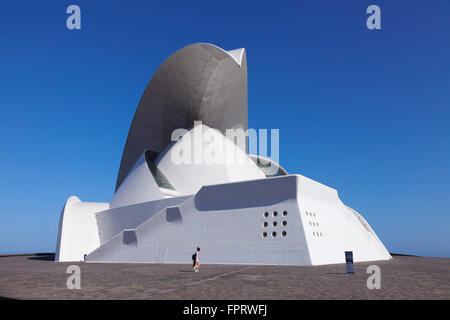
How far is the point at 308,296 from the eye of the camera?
225 inches

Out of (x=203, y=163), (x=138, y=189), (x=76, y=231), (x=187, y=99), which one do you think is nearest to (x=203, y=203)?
(x=203, y=163)

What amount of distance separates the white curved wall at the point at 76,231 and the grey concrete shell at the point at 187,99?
4193 millimetres

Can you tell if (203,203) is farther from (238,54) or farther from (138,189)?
(238,54)

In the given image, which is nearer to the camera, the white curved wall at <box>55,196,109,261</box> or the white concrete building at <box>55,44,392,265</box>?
the white concrete building at <box>55,44,392,265</box>

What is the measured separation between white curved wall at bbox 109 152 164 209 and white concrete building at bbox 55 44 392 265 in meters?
0.08

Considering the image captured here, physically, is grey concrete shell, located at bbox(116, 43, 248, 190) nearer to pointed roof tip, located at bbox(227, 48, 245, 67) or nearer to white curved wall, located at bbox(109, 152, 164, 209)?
pointed roof tip, located at bbox(227, 48, 245, 67)

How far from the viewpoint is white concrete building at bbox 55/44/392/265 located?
14492 millimetres

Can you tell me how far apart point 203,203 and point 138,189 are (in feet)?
24.3

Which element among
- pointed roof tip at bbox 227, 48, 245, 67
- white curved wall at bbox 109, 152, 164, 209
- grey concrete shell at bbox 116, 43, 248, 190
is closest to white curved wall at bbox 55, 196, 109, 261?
white curved wall at bbox 109, 152, 164, 209

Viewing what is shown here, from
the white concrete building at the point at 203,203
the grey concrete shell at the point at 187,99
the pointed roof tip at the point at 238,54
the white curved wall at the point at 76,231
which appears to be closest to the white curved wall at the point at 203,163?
the white concrete building at the point at 203,203

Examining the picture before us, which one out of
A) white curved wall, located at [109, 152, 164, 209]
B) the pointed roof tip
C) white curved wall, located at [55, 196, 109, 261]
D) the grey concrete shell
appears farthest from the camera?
the grey concrete shell
